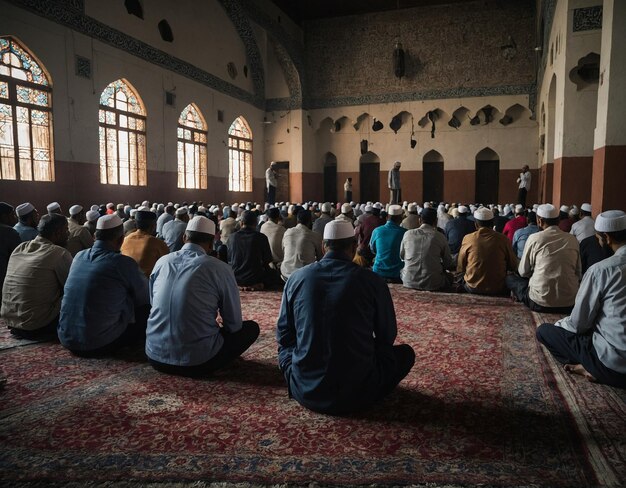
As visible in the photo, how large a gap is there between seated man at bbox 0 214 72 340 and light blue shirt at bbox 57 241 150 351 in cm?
35

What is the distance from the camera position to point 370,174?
17.1 metres

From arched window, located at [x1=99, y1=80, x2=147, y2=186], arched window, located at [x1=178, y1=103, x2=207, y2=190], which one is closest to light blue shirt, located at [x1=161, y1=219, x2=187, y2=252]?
arched window, located at [x1=99, y1=80, x2=147, y2=186]

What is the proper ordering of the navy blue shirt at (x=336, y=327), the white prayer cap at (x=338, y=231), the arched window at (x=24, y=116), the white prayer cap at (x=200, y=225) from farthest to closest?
the arched window at (x=24, y=116) → the white prayer cap at (x=200, y=225) → the white prayer cap at (x=338, y=231) → the navy blue shirt at (x=336, y=327)

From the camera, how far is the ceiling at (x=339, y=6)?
15195mm

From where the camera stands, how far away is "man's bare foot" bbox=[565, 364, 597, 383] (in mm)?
2443

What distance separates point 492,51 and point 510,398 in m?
15.0

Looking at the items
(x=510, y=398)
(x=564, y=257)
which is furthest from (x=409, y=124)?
(x=510, y=398)

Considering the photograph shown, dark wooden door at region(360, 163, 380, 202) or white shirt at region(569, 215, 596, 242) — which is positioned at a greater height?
dark wooden door at region(360, 163, 380, 202)

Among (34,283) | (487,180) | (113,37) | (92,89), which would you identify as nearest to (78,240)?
(34,283)

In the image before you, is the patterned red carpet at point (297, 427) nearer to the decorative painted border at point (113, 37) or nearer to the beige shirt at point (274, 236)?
the beige shirt at point (274, 236)

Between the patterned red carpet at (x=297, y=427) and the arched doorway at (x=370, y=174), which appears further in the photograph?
the arched doorway at (x=370, y=174)

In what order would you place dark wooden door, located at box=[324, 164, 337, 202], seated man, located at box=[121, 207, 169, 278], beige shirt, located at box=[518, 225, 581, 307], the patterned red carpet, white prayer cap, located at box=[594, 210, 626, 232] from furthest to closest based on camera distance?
dark wooden door, located at box=[324, 164, 337, 202]
seated man, located at box=[121, 207, 169, 278]
beige shirt, located at box=[518, 225, 581, 307]
white prayer cap, located at box=[594, 210, 626, 232]
the patterned red carpet

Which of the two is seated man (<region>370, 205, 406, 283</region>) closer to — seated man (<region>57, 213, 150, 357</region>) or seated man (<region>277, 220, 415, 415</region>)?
seated man (<region>57, 213, 150, 357</region>)

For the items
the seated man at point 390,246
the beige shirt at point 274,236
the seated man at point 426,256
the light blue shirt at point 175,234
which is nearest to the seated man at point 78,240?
the light blue shirt at point 175,234
